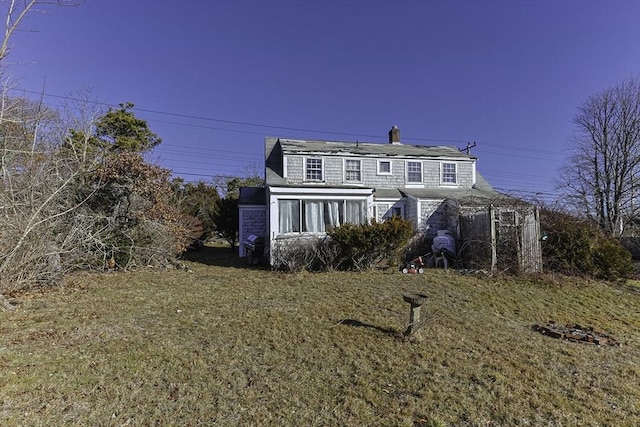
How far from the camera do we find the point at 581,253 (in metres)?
11.1

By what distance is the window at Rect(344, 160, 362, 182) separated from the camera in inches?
652

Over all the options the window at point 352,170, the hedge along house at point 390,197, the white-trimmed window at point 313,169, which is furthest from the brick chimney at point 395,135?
the white-trimmed window at point 313,169

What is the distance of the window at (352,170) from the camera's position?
16.6 meters

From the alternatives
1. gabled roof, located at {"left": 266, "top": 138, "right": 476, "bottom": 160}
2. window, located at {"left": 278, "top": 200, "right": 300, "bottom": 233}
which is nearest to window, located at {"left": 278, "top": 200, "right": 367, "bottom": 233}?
window, located at {"left": 278, "top": 200, "right": 300, "bottom": 233}

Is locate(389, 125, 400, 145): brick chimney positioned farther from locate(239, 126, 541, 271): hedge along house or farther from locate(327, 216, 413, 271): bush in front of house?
locate(327, 216, 413, 271): bush in front of house

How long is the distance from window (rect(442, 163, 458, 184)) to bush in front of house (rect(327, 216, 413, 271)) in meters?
7.99

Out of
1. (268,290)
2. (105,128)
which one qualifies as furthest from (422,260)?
(105,128)

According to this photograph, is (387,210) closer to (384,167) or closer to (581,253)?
(384,167)

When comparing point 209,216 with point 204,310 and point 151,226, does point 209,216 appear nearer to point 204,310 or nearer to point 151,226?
point 151,226

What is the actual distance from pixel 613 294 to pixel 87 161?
16898 mm

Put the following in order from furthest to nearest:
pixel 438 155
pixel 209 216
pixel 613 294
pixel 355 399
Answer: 1. pixel 209 216
2. pixel 438 155
3. pixel 613 294
4. pixel 355 399

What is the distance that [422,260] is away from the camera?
1248 centimetres

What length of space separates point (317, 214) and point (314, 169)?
12.6ft

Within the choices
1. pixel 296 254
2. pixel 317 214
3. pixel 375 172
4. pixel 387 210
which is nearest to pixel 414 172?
pixel 375 172
